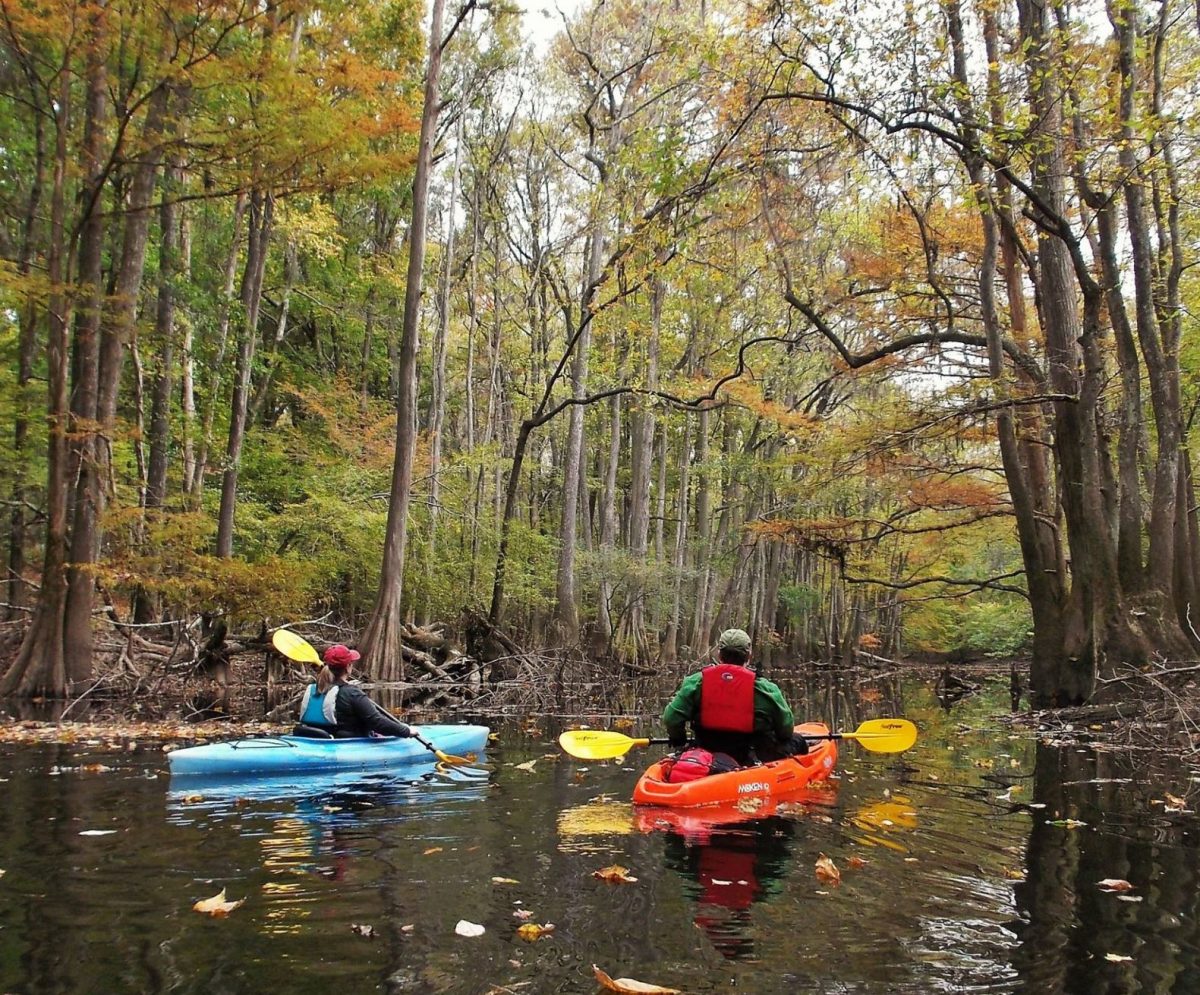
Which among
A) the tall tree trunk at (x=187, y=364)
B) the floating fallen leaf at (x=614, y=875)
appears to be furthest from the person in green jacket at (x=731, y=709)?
the tall tree trunk at (x=187, y=364)

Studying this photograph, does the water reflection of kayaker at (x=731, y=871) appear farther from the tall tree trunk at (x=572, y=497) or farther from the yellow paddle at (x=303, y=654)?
the tall tree trunk at (x=572, y=497)

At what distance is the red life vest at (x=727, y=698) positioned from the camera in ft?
19.1

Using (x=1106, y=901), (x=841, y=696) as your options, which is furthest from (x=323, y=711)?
(x=841, y=696)

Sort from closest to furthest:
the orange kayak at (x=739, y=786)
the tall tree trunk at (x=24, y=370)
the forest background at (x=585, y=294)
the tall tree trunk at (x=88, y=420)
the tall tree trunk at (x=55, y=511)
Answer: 1. the orange kayak at (x=739, y=786)
2. the forest background at (x=585, y=294)
3. the tall tree trunk at (x=55, y=511)
4. the tall tree trunk at (x=88, y=420)
5. the tall tree trunk at (x=24, y=370)

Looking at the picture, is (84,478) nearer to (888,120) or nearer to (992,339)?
(888,120)

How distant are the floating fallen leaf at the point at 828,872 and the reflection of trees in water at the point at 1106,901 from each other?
75 centimetres

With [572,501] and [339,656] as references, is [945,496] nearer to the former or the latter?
[572,501]

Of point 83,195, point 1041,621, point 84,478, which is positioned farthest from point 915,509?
point 83,195

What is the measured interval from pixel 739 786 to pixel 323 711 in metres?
3.32

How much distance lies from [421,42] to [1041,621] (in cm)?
1233

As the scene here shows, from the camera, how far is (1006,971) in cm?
284

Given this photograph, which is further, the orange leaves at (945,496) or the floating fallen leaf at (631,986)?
the orange leaves at (945,496)

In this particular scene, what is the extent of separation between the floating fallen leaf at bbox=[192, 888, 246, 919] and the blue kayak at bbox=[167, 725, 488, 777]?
117 inches

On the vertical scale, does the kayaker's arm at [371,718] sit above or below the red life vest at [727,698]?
below
